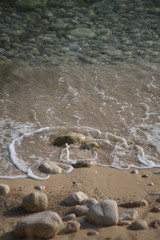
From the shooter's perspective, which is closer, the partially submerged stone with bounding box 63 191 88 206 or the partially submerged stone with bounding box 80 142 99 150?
the partially submerged stone with bounding box 63 191 88 206

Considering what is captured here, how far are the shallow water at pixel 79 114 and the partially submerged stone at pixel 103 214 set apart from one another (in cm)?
104

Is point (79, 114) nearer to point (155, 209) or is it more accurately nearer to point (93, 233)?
point (155, 209)

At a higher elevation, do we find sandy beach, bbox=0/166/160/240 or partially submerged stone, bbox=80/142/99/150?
sandy beach, bbox=0/166/160/240

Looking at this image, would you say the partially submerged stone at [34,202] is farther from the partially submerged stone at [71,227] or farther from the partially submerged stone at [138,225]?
the partially submerged stone at [138,225]

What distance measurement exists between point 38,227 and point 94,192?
1089 millimetres

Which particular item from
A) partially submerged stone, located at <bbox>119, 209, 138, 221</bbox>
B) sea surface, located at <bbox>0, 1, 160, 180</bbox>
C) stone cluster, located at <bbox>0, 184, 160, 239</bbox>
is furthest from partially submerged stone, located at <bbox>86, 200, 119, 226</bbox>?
sea surface, located at <bbox>0, 1, 160, 180</bbox>

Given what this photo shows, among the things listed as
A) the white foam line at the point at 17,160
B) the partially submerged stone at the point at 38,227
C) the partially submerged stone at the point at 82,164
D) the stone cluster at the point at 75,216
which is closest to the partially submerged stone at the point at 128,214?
the stone cluster at the point at 75,216

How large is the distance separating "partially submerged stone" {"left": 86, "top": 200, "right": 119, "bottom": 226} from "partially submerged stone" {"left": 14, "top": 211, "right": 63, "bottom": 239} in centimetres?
35

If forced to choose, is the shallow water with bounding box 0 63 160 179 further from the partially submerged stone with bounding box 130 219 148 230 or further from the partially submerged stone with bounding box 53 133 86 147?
the partially submerged stone with bounding box 130 219 148 230

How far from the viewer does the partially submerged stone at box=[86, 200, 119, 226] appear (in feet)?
10.2

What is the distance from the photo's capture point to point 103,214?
3.14 m

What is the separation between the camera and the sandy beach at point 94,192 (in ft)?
9.93

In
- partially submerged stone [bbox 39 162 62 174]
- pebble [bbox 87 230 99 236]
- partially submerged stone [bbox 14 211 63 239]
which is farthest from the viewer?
partially submerged stone [bbox 39 162 62 174]

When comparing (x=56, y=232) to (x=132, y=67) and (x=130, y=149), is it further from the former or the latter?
(x=132, y=67)
